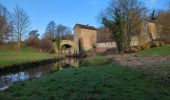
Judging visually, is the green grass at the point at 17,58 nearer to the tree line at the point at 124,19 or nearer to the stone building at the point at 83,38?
the tree line at the point at 124,19

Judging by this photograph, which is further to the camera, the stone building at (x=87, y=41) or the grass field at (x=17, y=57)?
the stone building at (x=87, y=41)

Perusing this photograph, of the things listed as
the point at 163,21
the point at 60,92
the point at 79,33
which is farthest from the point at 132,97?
the point at 79,33

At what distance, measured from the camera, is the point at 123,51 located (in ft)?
131

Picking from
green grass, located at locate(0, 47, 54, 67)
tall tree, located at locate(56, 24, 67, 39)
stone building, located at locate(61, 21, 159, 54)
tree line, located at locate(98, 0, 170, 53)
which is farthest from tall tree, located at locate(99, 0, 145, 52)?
tall tree, located at locate(56, 24, 67, 39)

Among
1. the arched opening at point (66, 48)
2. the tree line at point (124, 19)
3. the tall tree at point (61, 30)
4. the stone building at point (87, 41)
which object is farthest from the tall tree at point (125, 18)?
the tall tree at point (61, 30)

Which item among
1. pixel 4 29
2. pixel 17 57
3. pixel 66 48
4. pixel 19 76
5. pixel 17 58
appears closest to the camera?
pixel 19 76

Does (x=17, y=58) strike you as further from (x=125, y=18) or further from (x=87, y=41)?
(x=87, y=41)

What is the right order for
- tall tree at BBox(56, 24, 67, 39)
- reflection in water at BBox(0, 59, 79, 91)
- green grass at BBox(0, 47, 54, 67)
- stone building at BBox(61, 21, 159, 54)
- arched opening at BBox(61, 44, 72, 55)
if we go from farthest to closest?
tall tree at BBox(56, 24, 67, 39) → arched opening at BBox(61, 44, 72, 55) → stone building at BBox(61, 21, 159, 54) → green grass at BBox(0, 47, 54, 67) → reflection in water at BBox(0, 59, 79, 91)

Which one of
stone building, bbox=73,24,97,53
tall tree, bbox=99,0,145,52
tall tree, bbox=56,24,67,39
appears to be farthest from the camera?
tall tree, bbox=56,24,67,39

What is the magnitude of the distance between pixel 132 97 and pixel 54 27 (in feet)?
273

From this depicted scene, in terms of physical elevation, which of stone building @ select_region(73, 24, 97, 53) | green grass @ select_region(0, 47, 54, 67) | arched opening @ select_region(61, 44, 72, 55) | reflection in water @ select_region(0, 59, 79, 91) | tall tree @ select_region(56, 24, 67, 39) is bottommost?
reflection in water @ select_region(0, 59, 79, 91)

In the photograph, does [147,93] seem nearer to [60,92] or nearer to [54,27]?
[60,92]

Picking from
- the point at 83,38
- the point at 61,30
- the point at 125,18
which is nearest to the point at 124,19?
the point at 125,18

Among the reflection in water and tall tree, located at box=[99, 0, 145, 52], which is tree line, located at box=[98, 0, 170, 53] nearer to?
tall tree, located at box=[99, 0, 145, 52]
